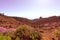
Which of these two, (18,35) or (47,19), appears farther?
(47,19)

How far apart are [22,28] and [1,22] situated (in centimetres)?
1048

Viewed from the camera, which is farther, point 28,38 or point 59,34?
point 59,34

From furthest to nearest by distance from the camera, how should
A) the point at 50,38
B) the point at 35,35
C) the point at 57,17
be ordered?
the point at 57,17
the point at 50,38
the point at 35,35

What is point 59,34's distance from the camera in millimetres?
15414

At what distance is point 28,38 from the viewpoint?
47.3ft

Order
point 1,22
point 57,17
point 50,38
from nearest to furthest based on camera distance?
point 50,38, point 1,22, point 57,17

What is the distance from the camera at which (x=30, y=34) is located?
14.6 metres

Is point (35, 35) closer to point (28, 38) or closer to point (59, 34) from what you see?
point (28, 38)

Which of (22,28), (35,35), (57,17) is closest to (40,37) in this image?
(35,35)

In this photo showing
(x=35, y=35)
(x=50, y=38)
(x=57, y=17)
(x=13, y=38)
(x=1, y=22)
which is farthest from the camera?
(x=57, y=17)

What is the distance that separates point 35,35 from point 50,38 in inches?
87.8

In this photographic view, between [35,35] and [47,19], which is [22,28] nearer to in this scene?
[35,35]

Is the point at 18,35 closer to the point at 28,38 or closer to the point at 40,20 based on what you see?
the point at 28,38

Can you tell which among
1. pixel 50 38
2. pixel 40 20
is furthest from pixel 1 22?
pixel 50 38
